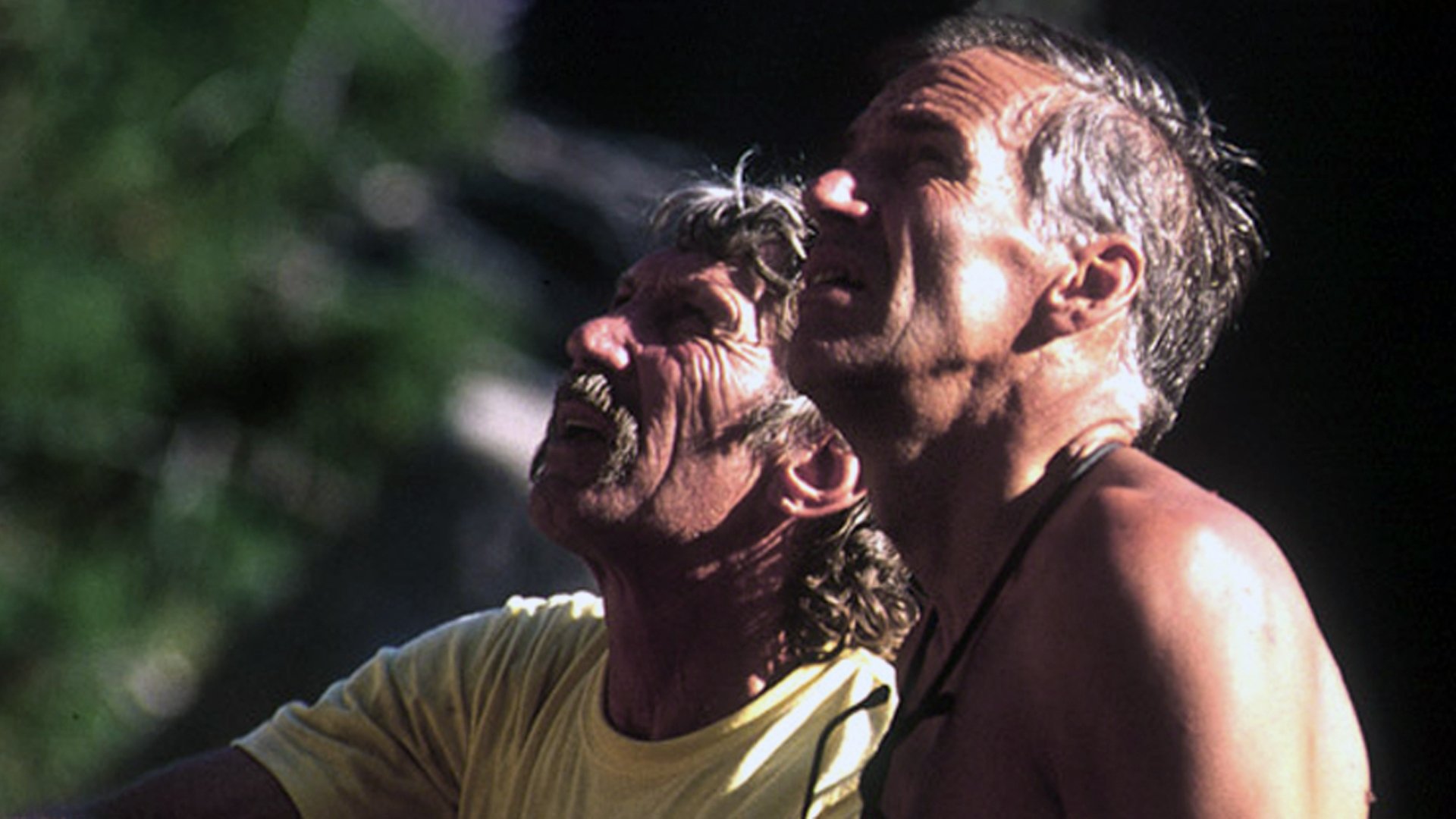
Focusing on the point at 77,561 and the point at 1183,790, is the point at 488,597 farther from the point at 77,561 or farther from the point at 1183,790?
the point at 1183,790

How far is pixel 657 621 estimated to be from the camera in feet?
9.16

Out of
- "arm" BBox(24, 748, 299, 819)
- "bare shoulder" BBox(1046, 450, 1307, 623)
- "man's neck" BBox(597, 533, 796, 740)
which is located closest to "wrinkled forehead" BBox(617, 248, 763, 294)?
→ "man's neck" BBox(597, 533, 796, 740)

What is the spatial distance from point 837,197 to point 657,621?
2.53 feet

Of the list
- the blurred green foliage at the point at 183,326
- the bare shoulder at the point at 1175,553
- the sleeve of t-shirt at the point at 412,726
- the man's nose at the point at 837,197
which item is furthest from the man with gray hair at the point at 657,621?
the blurred green foliage at the point at 183,326

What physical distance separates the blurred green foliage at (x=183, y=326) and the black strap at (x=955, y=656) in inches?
140

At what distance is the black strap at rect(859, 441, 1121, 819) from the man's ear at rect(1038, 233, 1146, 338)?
12cm

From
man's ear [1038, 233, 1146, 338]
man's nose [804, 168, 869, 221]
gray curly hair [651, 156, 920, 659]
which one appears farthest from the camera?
gray curly hair [651, 156, 920, 659]

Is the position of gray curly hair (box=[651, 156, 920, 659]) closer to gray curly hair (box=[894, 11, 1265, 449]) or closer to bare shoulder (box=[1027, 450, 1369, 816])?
gray curly hair (box=[894, 11, 1265, 449])

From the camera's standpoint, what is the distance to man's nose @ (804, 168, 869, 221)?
2.18m

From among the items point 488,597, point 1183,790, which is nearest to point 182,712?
point 488,597

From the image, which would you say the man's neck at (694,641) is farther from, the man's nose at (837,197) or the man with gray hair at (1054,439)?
the man's nose at (837,197)

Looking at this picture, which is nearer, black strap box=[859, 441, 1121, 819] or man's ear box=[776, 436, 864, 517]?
black strap box=[859, 441, 1121, 819]

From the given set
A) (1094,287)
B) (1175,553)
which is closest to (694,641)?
(1094,287)

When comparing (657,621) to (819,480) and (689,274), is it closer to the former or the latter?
(819,480)
